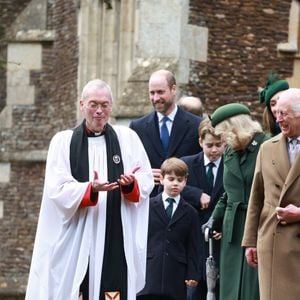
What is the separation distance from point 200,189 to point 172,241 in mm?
723

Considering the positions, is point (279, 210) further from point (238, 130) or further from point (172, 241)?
point (172, 241)

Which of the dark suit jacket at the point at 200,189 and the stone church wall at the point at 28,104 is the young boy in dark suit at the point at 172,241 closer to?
the dark suit jacket at the point at 200,189

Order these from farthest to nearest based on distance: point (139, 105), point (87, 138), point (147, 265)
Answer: point (139, 105)
point (147, 265)
point (87, 138)

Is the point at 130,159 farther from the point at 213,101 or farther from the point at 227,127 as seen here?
the point at 213,101

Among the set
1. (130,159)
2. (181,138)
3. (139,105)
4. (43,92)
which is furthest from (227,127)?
(43,92)

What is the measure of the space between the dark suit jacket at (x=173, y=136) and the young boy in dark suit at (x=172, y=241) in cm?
102

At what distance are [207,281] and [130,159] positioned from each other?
4.86 feet

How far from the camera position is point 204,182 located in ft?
48.8

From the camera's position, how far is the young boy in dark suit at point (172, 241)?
14164 mm

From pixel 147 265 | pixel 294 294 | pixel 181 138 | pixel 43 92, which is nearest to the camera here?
pixel 294 294

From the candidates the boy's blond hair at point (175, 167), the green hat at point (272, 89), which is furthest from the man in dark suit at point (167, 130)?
the green hat at point (272, 89)

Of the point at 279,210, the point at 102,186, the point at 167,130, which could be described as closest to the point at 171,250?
the point at 167,130

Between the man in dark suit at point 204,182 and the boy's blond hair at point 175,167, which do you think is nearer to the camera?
the boy's blond hair at point 175,167

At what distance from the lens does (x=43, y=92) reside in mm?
27672
